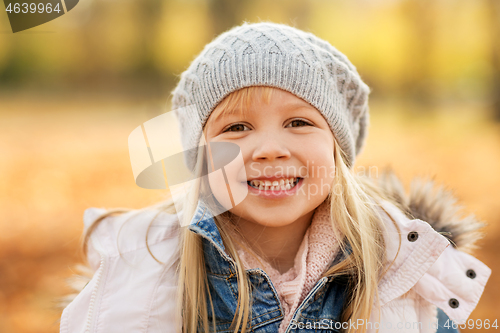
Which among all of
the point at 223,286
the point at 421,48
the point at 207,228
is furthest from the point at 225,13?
the point at 223,286

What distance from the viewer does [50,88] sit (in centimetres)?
933

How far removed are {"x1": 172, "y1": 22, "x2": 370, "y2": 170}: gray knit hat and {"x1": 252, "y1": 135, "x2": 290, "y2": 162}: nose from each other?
217 millimetres

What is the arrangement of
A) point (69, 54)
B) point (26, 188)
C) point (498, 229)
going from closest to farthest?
point (498, 229) → point (26, 188) → point (69, 54)

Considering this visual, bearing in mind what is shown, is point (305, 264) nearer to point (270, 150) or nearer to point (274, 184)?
point (274, 184)

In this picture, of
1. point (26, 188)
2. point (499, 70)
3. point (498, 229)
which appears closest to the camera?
point (498, 229)

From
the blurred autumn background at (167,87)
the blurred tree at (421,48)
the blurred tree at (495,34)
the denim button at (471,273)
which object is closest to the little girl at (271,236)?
the denim button at (471,273)

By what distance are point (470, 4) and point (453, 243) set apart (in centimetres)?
684

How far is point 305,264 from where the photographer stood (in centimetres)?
162

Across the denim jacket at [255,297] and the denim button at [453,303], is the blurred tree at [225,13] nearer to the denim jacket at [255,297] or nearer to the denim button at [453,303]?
the denim jacket at [255,297]

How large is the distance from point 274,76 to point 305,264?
0.75 m

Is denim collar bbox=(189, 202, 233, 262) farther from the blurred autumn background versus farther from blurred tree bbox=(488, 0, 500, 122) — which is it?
blurred tree bbox=(488, 0, 500, 122)

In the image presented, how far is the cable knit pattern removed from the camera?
1.56m

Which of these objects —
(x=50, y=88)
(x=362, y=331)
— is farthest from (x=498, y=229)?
(x=50, y=88)

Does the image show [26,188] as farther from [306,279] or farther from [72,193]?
[306,279]
